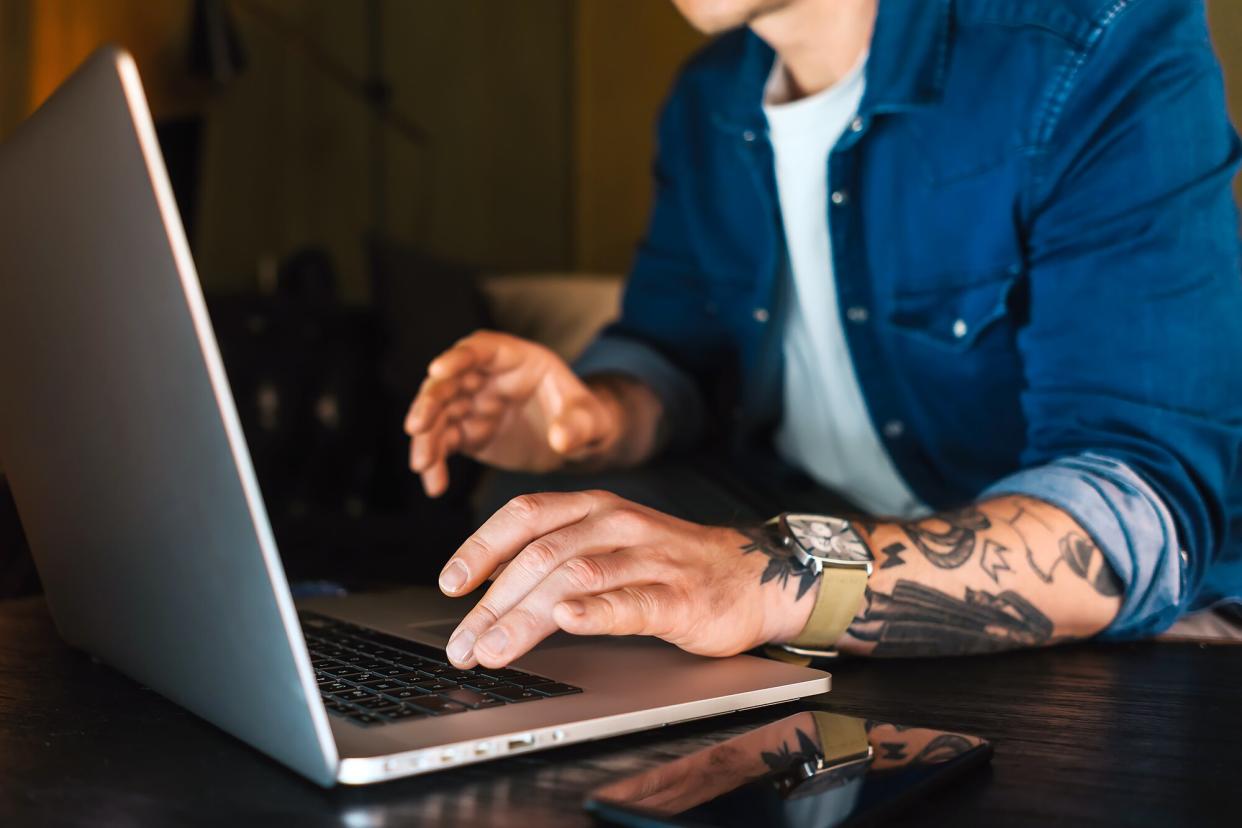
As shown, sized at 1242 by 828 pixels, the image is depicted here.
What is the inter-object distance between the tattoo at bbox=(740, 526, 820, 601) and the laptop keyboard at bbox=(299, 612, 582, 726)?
6.6 inches

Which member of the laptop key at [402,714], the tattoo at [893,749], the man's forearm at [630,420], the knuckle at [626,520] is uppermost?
the knuckle at [626,520]

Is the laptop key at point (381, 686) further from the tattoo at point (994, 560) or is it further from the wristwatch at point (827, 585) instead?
the tattoo at point (994, 560)

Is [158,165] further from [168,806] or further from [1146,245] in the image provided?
[1146,245]

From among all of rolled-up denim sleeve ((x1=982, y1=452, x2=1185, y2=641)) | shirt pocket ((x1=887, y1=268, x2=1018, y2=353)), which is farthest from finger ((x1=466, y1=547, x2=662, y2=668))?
shirt pocket ((x1=887, y1=268, x2=1018, y2=353))

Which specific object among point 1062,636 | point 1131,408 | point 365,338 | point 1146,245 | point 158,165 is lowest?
point 365,338

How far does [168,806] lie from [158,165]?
24 cm

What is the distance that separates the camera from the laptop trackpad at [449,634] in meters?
0.69

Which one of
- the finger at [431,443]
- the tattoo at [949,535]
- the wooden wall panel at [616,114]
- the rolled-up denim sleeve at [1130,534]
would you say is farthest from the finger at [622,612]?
the wooden wall panel at [616,114]

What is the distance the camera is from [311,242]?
3.82 meters

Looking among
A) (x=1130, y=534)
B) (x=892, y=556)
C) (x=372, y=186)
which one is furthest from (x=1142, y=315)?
(x=372, y=186)

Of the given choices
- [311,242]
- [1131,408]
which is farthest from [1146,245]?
[311,242]

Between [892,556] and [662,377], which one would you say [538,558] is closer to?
[892,556]

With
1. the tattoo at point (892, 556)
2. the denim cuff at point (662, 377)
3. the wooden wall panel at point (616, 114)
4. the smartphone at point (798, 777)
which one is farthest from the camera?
the wooden wall panel at point (616, 114)

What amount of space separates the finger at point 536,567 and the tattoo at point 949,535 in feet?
0.73
